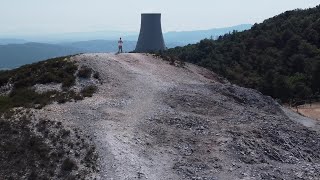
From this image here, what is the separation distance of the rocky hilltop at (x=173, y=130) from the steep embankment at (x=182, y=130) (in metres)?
0.05

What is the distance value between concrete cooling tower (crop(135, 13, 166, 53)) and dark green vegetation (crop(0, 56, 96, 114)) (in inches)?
972

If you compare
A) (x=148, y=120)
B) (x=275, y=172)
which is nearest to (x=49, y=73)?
(x=148, y=120)

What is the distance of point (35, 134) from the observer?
81.1 ft

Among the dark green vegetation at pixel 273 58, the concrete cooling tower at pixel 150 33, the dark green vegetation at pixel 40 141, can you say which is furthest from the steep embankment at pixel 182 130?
the concrete cooling tower at pixel 150 33

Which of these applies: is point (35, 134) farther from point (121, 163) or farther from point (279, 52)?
point (279, 52)

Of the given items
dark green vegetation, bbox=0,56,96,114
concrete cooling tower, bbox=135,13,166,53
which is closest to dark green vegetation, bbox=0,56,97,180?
dark green vegetation, bbox=0,56,96,114

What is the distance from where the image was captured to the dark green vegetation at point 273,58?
180 feet

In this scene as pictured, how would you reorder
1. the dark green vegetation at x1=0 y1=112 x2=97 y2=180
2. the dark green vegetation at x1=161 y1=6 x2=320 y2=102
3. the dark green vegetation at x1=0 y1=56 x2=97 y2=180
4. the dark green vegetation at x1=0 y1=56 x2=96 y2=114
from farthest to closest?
the dark green vegetation at x1=161 y1=6 x2=320 y2=102 < the dark green vegetation at x1=0 y1=56 x2=96 y2=114 < the dark green vegetation at x1=0 y1=56 x2=97 y2=180 < the dark green vegetation at x1=0 y1=112 x2=97 y2=180

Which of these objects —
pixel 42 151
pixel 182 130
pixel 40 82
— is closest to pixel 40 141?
pixel 42 151

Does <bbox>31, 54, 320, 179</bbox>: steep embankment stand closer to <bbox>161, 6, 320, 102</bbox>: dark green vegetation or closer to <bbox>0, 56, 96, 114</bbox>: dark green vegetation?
<bbox>0, 56, 96, 114</bbox>: dark green vegetation

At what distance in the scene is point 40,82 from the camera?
3247 cm

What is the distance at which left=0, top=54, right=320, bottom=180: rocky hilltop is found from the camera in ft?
74.9

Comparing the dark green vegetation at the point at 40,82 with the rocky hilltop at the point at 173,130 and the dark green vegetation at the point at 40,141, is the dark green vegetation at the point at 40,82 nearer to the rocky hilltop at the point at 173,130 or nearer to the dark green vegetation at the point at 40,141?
the dark green vegetation at the point at 40,141

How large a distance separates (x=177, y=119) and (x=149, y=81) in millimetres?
7139
